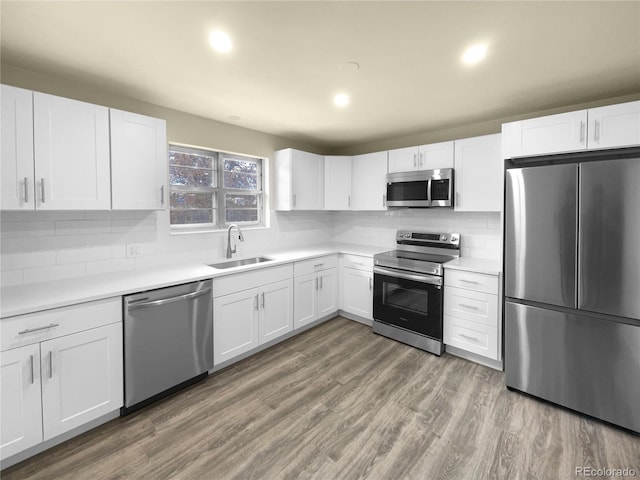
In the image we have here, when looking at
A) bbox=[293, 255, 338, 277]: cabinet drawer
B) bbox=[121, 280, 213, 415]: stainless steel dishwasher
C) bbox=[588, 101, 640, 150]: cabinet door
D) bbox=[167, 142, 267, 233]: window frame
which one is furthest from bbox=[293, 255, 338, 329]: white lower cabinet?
bbox=[588, 101, 640, 150]: cabinet door

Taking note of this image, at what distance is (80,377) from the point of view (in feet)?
6.19

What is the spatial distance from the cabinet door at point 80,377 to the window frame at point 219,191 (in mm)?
1345

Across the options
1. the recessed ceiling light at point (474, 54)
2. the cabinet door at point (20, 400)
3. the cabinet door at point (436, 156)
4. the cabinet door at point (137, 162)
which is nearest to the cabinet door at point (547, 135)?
the cabinet door at point (436, 156)

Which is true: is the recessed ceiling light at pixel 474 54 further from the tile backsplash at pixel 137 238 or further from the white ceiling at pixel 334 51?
the tile backsplash at pixel 137 238

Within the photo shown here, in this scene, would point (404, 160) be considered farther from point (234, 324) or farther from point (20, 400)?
point (20, 400)

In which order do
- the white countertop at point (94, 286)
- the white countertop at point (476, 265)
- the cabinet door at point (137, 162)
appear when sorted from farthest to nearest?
1. the white countertop at point (476, 265)
2. the cabinet door at point (137, 162)
3. the white countertop at point (94, 286)

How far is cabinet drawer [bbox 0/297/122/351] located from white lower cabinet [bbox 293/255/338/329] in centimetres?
179

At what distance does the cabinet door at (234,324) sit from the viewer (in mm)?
2643

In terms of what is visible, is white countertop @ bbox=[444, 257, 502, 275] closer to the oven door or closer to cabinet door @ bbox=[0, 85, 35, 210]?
the oven door

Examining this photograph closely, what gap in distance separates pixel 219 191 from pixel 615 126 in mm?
3514

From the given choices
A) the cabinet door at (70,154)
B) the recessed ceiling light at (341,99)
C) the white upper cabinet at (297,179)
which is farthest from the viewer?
the white upper cabinet at (297,179)

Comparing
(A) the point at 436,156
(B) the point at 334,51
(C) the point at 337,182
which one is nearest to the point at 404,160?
(A) the point at 436,156

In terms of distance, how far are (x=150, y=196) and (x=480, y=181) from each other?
3.13 meters

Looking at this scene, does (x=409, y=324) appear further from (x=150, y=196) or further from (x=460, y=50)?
(x=150, y=196)
